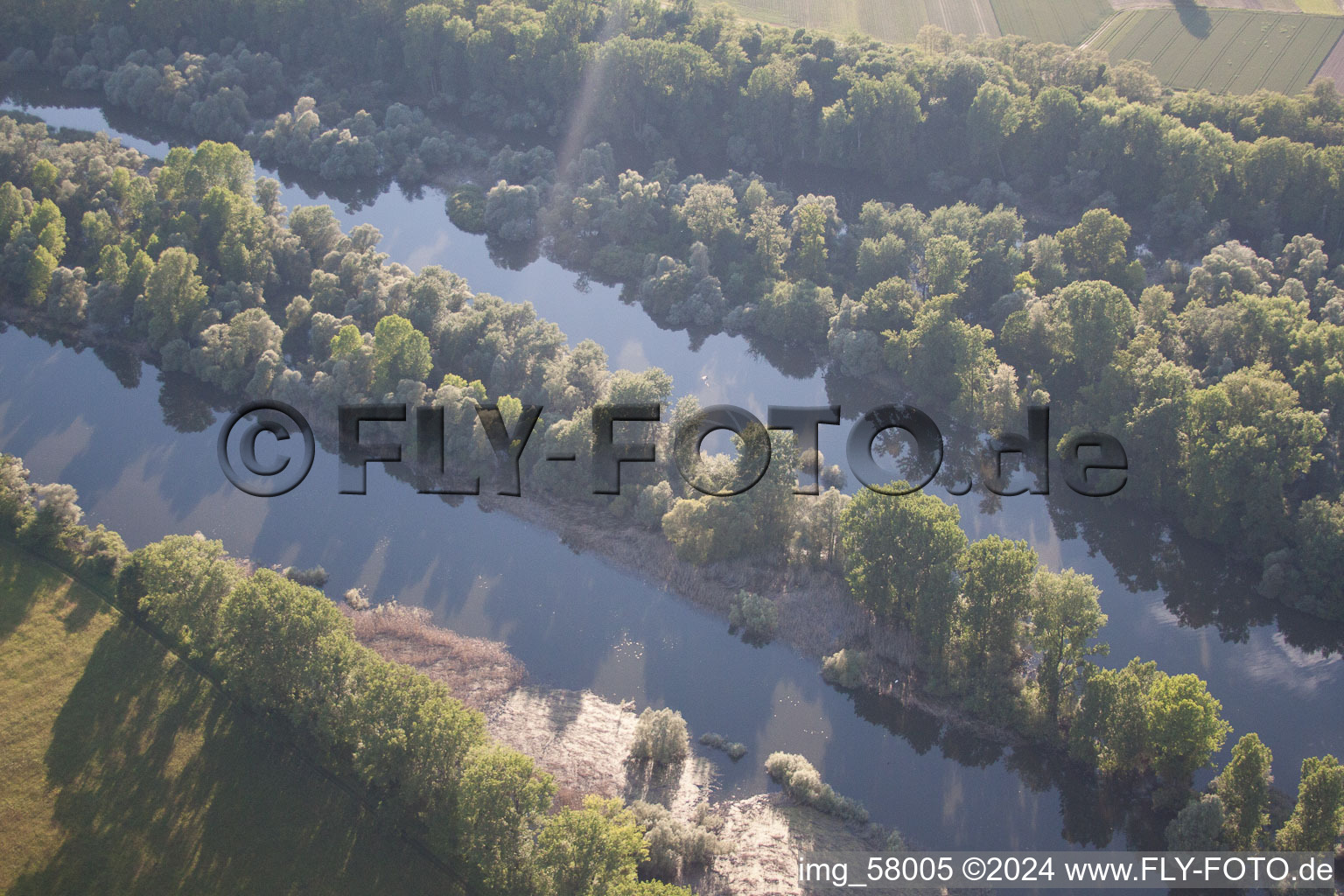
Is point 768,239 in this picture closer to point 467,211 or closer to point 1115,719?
point 467,211

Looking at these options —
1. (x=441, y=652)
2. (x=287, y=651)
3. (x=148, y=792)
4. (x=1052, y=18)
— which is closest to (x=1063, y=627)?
(x=441, y=652)

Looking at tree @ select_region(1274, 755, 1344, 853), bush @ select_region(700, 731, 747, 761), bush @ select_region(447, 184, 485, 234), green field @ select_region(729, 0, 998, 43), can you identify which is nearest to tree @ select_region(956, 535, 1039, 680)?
bush @ select_region(700, 731, 747, 761)

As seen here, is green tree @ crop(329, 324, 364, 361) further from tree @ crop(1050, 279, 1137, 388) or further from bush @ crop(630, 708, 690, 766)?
tree @ crop(1050, 279, 1137, 388)

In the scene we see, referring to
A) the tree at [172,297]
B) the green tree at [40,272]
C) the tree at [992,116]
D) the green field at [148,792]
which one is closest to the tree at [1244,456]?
the tree at [992,116]

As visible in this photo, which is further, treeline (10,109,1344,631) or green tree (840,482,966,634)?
treeline (10,109,1344,631)

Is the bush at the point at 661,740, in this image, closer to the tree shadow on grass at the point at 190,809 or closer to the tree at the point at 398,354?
the tree shadow on grass at the point at 190,809

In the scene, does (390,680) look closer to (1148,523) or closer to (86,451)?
(86,451)
